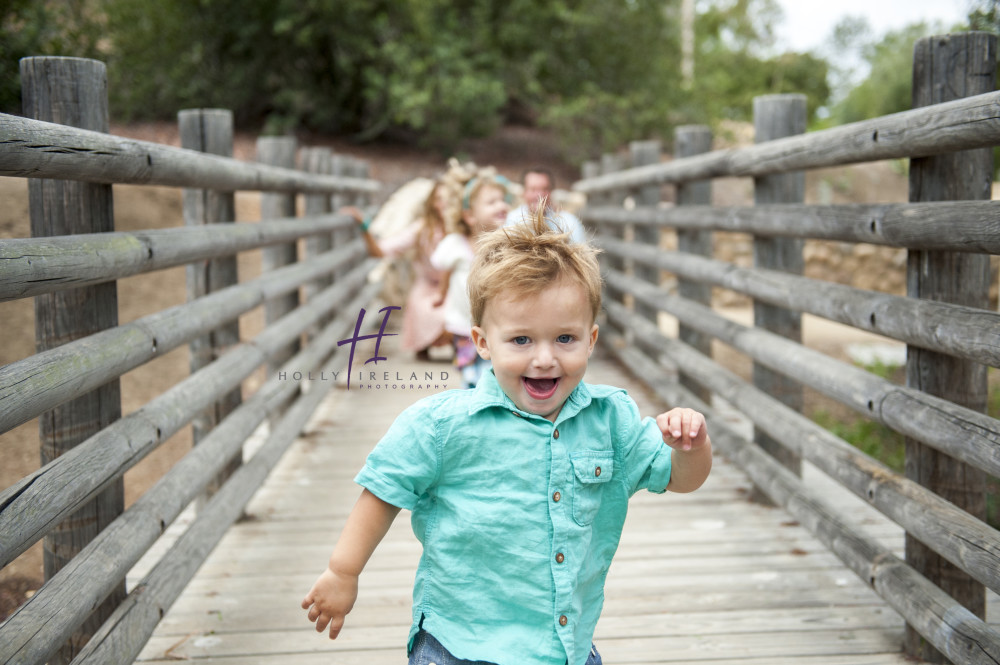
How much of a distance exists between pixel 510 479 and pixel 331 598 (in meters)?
0.44

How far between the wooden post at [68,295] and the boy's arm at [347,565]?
2.78ft

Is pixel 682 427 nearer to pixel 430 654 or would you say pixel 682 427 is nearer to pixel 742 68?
pixel 430 654

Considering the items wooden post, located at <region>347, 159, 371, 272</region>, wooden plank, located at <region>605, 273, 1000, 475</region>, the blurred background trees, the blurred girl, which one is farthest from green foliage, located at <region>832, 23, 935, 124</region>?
wooden plank, located at <region>605, 273, 1000, 475</region>

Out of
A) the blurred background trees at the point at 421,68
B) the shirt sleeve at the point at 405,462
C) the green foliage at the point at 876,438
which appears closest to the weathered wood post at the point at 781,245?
the shirt sleeve at the point at 405,462

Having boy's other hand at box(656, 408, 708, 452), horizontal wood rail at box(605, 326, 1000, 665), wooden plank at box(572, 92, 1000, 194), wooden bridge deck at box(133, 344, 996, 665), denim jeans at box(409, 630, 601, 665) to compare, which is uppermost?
wooden plank at box(572, 92, 1000, 194)

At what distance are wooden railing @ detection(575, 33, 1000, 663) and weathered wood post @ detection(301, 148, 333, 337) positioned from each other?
327 cm

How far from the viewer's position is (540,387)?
1.95m

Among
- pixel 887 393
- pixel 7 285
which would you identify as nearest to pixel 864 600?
pixel 887 393

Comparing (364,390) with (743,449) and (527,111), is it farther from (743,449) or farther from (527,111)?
(527,111)

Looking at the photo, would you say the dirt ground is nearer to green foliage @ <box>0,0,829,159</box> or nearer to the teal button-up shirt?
green foliage @ <box>0,0,829,159</box>

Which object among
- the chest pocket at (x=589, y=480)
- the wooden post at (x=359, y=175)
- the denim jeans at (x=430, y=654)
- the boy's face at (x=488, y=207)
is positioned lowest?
the denim jeans at (x=430, y=654)

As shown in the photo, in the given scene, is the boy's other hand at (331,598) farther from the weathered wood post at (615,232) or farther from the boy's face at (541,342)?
the weathered wood post at (615,232)

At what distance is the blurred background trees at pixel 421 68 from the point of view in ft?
48.6

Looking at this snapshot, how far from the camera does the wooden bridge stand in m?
2.18
